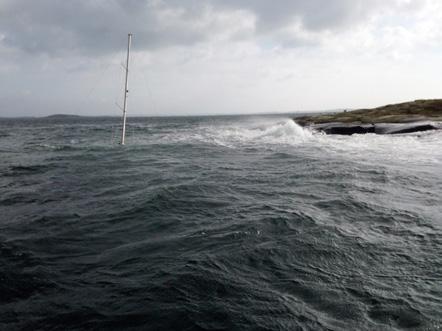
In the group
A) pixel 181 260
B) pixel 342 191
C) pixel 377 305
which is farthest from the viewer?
pixel 342 191

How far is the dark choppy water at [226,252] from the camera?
19.8 feet

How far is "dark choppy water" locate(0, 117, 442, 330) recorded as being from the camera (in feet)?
19.8

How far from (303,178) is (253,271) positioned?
34.8 ft

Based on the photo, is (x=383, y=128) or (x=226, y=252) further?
(x=383, y=128)

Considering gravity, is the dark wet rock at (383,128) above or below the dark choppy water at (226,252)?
above

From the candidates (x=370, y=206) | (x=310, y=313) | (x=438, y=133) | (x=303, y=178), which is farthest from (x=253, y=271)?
(x=438, y=133)

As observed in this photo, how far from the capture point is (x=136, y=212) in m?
12.3

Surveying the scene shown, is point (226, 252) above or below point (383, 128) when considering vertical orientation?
below

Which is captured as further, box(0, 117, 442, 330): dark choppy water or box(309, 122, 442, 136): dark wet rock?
box(309, 122, 442, 136): dark wet rock

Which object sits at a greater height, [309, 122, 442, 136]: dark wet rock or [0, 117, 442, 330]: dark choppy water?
[309, 122, 442, 136]: dark wet rock

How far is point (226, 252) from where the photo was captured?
864 centimetres

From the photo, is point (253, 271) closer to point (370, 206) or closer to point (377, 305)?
point (377, 305)

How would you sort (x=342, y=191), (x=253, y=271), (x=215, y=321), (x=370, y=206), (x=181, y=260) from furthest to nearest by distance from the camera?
(x=342, y=191), (x=370, y=206), (x=181, y=260), (x=253, y=271), (x=215, y=321)

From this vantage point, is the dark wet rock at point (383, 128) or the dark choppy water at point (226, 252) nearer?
the dark choppy water at point (226, 252)
